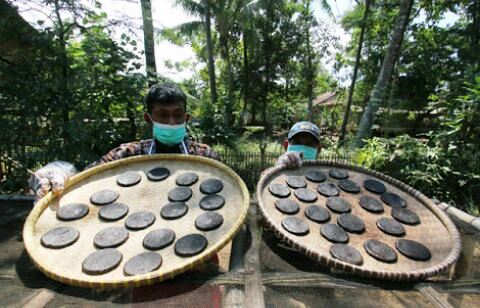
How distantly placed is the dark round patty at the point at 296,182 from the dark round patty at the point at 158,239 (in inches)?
34.7

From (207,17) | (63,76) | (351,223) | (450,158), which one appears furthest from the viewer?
(207,17)

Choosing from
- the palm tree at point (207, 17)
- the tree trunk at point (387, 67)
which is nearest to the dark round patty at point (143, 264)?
the tree trunk at point (387, 67)

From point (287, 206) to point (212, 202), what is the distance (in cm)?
48

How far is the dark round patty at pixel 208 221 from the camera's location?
143 cm

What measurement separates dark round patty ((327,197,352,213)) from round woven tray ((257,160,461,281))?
33 mm

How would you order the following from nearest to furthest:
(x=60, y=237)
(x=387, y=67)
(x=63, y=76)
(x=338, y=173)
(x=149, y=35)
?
(x=60, y=237), (x=338, y=173), (x=63, y=76), (x=149, y=35), (x=387, y=67)

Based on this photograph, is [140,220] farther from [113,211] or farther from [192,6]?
[192,6]

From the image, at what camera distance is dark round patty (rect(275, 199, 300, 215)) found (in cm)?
161

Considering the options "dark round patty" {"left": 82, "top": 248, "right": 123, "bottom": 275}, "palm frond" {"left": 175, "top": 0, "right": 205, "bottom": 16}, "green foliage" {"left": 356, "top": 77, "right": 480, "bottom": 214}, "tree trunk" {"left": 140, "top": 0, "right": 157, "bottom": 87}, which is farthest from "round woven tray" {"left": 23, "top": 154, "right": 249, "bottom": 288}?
"palm frond" {"left": 175, "top": 0, "right": 205, "bottom": 16}

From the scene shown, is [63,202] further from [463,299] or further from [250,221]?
[463,299]

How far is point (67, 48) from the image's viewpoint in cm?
363

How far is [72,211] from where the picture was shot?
1495 millimetres

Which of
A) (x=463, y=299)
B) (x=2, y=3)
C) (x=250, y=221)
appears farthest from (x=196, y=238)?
(x=2, y=3)

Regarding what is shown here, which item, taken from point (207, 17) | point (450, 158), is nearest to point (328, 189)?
point (450, 158)
